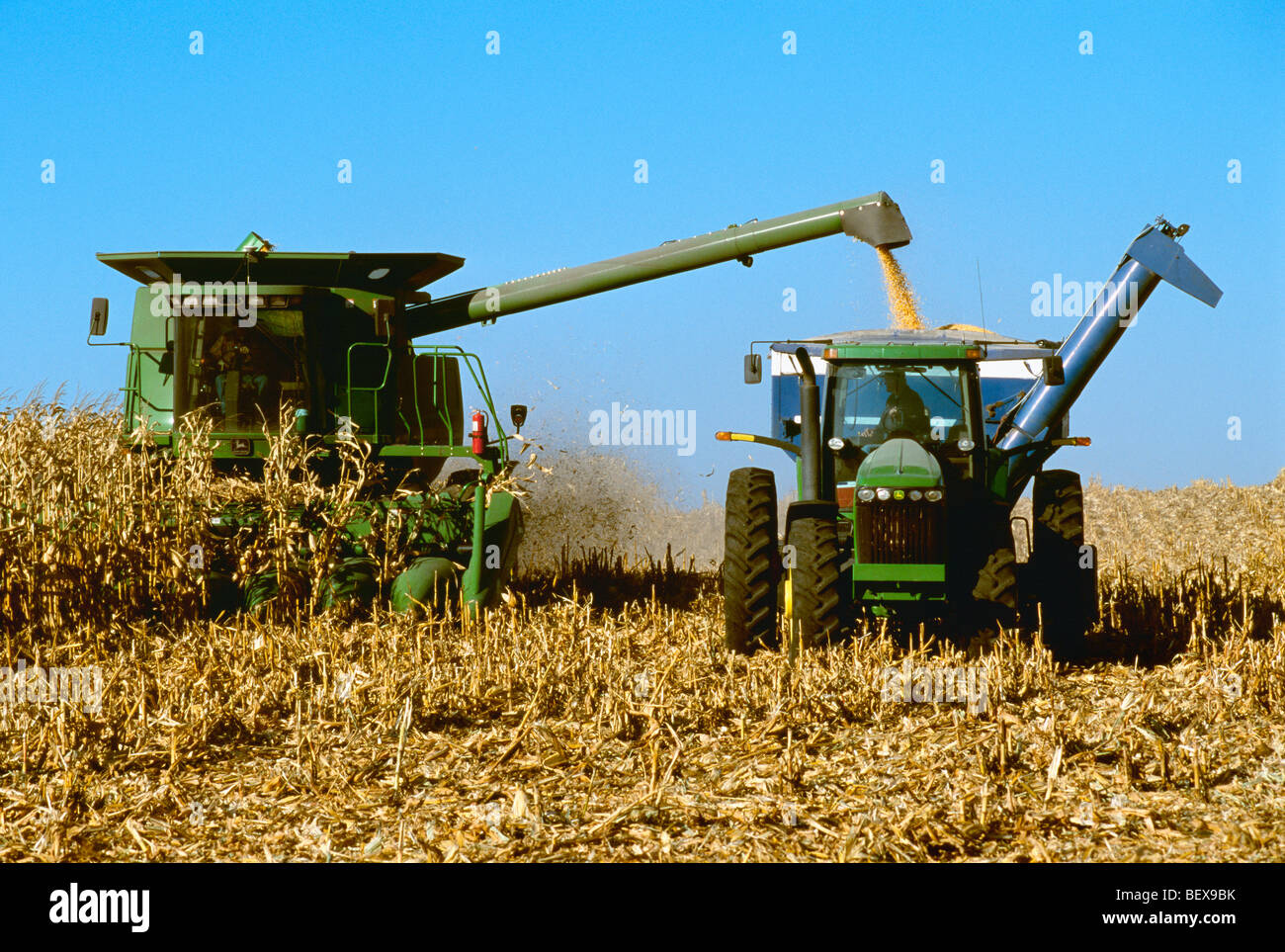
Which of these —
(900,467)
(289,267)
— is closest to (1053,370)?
(900,467)

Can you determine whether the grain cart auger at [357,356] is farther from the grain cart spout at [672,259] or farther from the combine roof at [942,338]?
the combine roof at [942,338]

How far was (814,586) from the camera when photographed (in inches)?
258

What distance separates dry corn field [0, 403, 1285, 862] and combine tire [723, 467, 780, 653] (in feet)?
0.63

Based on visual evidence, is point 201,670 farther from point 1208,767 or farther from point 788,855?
point 1208,767

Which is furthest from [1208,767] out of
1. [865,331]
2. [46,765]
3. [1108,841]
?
[865,331]

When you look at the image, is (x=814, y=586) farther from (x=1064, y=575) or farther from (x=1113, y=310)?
(x=1113, y=310)

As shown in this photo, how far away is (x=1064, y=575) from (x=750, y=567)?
168cm

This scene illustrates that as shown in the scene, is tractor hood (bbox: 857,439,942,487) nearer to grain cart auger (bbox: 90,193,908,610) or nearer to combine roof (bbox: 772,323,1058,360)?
grain cart auger (bbox: 90,193,908,610)

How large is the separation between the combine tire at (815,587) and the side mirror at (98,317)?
524 centimetres

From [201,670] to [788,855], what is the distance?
3621mm

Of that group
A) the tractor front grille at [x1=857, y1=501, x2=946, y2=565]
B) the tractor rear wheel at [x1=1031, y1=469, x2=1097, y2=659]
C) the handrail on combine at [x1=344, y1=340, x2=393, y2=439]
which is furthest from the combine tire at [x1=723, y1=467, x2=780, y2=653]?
the handrail on combine at [x1=344, y1=340, x2=393, y2=439]

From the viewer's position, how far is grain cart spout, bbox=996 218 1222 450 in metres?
10.6

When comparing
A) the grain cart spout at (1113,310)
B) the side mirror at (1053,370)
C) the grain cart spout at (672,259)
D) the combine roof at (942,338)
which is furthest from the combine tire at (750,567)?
the combine roof at (942,338)

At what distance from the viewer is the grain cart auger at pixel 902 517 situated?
6609 mm
